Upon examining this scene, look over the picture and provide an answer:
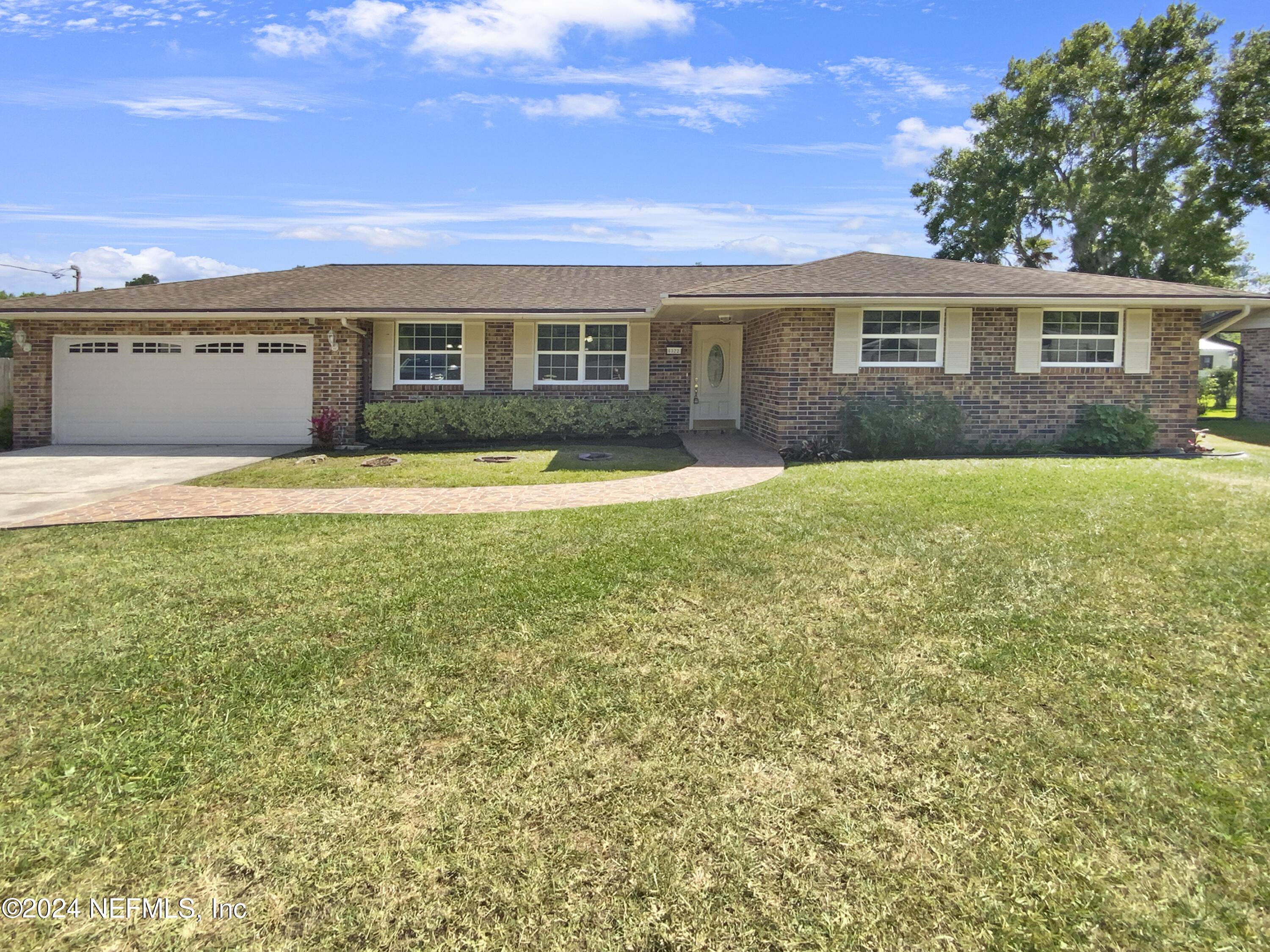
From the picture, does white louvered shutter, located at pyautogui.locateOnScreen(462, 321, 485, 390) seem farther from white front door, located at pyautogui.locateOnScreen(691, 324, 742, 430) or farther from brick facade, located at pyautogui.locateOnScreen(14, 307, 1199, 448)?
white front door, located at pyautogui.locateOnScreen(691, 324, 742, 430)

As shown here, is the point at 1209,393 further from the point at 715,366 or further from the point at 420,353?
the point at 420,353

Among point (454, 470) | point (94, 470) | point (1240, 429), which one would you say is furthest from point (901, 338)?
point (94, 470)

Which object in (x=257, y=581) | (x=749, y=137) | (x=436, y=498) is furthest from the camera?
(x=749, y=137)

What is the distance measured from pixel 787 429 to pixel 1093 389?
223 inches

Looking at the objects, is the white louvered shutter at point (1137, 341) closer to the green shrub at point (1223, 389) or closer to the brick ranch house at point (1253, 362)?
the brick ranch house at point (1253, 362)

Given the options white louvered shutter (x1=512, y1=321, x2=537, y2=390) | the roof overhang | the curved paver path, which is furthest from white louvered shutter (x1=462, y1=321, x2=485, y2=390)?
the curved paver path

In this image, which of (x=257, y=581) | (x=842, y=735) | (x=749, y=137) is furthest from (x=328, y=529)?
(x=749, y=137)

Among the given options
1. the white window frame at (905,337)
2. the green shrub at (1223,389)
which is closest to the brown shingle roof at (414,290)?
the white window frame at (905,337)

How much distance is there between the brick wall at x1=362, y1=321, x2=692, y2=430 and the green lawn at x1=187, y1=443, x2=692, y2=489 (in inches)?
83.5

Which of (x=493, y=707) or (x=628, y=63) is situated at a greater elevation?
(x=628, y=63)

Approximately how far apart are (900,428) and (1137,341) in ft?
16.5

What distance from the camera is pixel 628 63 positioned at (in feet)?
39.1

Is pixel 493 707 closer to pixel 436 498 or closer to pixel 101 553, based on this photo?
pixel 101 553

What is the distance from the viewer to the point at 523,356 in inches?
629
